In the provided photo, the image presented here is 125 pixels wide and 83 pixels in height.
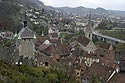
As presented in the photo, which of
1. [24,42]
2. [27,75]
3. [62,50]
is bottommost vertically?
[62,50]

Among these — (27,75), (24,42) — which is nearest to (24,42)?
(24,42)

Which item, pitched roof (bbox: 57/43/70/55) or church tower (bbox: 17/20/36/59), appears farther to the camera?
pitched roof (bbox: 57/43/70/55)

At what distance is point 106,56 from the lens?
44.3m

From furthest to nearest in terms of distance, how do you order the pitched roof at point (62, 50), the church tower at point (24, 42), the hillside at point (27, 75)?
the pitched roof at point (62, 50) → the church tower at point (24, 42) → the hillside at point (27, 75)

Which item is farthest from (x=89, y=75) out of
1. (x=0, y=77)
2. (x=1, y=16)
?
(x=1, y=16)

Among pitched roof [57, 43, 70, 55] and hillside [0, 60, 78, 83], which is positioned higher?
hillside [0, 60, 78, 83]

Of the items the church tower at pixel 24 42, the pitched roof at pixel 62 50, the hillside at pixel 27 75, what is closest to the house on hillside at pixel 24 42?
the church tower at pixel 24 42

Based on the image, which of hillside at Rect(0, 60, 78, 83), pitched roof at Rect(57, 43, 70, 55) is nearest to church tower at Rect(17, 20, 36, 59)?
hillside at Rect(0, 60, 78, 83)

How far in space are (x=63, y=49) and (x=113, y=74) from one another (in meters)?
20.0

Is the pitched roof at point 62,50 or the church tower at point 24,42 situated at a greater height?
the church tower at point 24,42

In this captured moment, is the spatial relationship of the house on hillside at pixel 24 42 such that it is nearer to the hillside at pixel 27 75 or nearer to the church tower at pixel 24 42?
the church tower at pixel 24 42

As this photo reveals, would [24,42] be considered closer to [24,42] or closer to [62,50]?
[24,42]

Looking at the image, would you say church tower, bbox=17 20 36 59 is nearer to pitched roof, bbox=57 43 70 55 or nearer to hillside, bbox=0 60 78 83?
hillside, bbox=0 60 78 83

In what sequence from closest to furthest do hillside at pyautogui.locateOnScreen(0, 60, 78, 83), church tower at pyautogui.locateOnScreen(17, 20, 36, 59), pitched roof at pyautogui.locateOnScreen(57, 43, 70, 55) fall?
hillside at pyautogui.locateOnScreen(0, 60, 78, 83) → church tower at pyautogui.locateOnScreen(17, 20, 36, 59) → pitched roof at pyautogui.locateOnScreen(57, 43, 70, 55)
